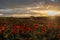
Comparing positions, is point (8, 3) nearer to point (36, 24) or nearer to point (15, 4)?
point (15, 4)

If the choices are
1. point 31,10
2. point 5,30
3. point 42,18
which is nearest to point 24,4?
point 31,10

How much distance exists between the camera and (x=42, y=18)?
4.16 feet

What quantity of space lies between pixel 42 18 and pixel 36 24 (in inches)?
6.0

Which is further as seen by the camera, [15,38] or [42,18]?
[42,18]

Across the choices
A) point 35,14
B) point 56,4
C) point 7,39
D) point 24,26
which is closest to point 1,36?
point 7,39

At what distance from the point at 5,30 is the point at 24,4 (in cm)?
37

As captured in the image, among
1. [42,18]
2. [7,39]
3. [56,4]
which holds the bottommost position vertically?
[7,39]

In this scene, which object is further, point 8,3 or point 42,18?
point 8,3

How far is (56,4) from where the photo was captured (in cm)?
138

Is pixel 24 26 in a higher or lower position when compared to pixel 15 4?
lower

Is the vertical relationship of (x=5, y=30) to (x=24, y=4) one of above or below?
below

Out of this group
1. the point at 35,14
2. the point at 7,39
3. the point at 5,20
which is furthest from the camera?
the point at 35,14

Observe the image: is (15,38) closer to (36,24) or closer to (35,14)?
(36,24)

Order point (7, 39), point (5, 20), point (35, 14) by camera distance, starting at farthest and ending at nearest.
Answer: point (35, 14)
point (5, 20)
point (7, 39)
